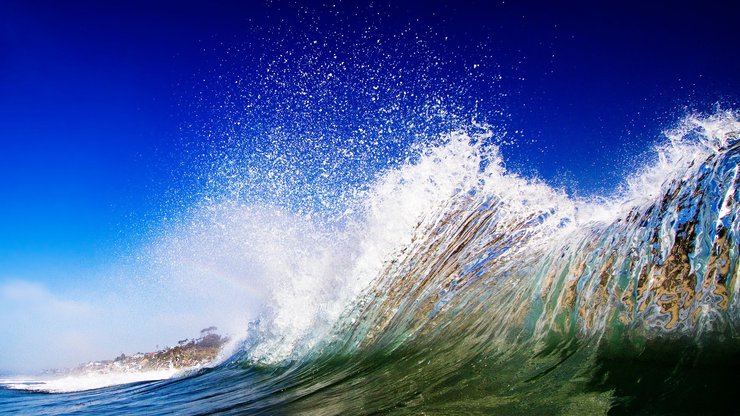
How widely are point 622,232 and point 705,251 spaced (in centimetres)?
133

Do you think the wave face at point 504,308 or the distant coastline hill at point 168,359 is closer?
the wave face at point 504,308

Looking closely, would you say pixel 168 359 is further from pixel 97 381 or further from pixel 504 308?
pixel 504 308

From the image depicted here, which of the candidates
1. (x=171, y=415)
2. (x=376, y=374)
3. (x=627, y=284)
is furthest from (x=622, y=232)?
(x=171, y=415)

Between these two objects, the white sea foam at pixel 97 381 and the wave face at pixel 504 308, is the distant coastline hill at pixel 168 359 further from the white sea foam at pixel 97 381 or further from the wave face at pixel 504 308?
the wave face at pixel 504 308

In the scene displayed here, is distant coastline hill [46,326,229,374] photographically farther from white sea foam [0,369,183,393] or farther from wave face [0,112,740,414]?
wave face [0,112,740,414]

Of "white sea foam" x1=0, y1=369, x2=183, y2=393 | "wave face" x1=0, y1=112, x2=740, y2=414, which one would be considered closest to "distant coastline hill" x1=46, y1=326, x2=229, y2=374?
"white sea foam" x1=0, y1=369, x2=183, y2=393

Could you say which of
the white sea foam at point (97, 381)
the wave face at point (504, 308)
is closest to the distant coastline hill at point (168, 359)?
the white sea foam at point (97, 381)

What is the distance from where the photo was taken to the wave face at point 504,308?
325cm

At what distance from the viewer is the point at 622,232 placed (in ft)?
16.7

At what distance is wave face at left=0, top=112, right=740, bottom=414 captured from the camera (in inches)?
128

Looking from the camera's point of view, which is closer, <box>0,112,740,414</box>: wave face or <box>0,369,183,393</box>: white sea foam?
<box>0,112,740,414</box>: wave face

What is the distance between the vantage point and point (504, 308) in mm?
5535

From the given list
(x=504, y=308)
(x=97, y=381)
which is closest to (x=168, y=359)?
(x=97, y=381)

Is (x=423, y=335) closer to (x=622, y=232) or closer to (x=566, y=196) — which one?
(x=622, y=232)
